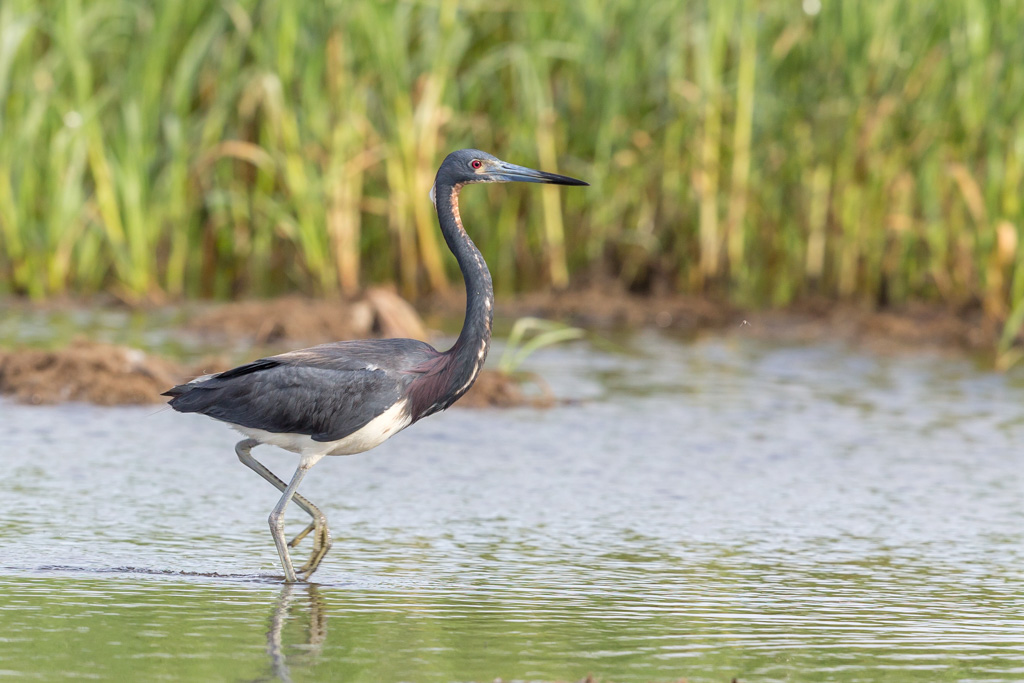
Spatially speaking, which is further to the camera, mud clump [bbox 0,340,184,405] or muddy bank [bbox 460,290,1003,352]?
muddy bank [bbox 460,290,1003,352]

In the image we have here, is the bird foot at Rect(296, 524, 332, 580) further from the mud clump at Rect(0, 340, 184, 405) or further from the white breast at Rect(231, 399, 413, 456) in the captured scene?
the mud clump at Rect(0, 340, 184, 405)

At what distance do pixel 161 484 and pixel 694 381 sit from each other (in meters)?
4.45

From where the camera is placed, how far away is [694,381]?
11.1 m

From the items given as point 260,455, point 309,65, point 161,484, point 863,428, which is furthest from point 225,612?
point 309,65

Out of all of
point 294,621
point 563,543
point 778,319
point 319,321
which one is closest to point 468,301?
point 563,543

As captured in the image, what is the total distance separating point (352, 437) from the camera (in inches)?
251

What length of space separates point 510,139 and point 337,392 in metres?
7.29

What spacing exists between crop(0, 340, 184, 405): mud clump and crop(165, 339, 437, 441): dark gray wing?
10.5 feet

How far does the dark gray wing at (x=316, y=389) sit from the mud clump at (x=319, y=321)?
4720 mm

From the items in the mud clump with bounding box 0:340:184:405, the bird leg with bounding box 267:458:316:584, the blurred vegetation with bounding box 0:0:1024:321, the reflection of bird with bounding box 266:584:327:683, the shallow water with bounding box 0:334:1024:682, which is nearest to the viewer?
the reflection of bird with bounding box 266:584:327:683

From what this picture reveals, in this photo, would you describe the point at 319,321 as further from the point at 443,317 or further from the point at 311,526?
the point at 311,526

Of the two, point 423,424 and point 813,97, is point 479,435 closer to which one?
point 423,424

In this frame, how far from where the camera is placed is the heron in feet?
20.7

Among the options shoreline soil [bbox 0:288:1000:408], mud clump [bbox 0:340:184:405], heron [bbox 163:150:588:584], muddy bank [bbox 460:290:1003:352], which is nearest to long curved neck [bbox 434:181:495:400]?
heron [bbox 163:150:588:584]
